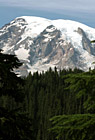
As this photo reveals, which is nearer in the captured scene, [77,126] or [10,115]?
[77,126]

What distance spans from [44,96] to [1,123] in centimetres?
17673

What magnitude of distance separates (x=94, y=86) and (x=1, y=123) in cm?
306

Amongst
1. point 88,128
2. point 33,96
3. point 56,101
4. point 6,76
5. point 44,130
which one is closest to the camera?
point 88,128

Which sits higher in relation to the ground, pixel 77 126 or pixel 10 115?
pixel 77 126

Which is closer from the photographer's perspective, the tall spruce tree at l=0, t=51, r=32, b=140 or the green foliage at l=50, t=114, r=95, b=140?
the green foliage at l=50, t=114, r=95, b=140

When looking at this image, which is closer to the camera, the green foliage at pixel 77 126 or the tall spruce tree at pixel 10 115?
the green foliage at pixel 77 126

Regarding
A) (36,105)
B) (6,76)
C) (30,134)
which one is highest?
(6,76)

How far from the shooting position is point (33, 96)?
193750 millimetres

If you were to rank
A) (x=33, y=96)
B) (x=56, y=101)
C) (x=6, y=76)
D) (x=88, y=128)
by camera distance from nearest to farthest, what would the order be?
1. (x=88, y=128)
2. (x=6, y=76)
3. (x=56, y=101)
4. (x=33, y=96)

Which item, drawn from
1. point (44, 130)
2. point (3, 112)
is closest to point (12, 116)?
point (3, 112)

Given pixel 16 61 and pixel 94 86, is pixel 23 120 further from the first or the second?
pixel 94 86

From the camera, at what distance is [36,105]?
184250 mm

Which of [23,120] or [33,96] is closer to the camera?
[23,120]

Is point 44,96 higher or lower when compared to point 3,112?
lower
